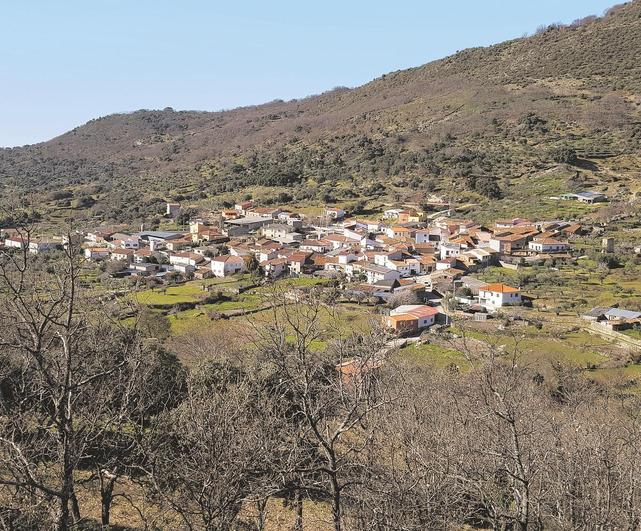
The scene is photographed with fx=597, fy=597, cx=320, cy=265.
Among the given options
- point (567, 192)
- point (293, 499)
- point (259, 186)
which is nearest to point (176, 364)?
point (293, 499)

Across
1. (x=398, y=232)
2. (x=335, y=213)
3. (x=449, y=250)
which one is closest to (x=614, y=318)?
(x=449, y=250)

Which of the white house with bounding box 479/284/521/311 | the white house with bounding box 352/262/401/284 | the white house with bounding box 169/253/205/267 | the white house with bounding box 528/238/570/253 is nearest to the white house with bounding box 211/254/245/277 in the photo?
the white house with bounding box 169/253/205/267

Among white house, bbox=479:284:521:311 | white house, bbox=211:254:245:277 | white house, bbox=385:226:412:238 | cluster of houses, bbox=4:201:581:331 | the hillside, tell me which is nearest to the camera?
white house, bbox=479:284:521:311

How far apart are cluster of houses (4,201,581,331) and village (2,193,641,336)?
0.08 meters

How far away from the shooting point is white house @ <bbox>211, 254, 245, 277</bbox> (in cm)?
4095

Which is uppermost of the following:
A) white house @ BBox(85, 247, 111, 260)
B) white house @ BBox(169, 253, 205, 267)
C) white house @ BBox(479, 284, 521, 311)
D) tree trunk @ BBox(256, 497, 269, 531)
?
tree trunk @ BBox(256, 497, 269, 531)

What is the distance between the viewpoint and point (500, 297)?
31094mm

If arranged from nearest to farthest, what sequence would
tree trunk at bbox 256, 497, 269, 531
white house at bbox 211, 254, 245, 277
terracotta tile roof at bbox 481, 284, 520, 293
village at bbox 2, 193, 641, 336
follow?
tree trunk at bbox 256, 497, 269, 531, terracotta tile roof at bbox 481, 284, 520, 293, village at bbox 2, 193, 641, 336, white house at bbox 211, 254, 245, 277

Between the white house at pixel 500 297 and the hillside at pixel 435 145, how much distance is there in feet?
74.0

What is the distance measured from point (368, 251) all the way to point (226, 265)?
10.3 metres

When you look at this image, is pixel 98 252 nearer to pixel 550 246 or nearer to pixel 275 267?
pixel 275 267

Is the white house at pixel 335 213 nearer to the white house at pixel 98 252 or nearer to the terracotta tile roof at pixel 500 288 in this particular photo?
the white house at pixel 98 252

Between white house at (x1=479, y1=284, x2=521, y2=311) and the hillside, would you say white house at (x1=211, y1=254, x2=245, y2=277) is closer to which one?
white house at (x1=479, y1=284, x2=521, y2=311)

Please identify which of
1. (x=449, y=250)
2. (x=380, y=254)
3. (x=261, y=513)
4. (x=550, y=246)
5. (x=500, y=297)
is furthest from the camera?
(x=449, y=250)
